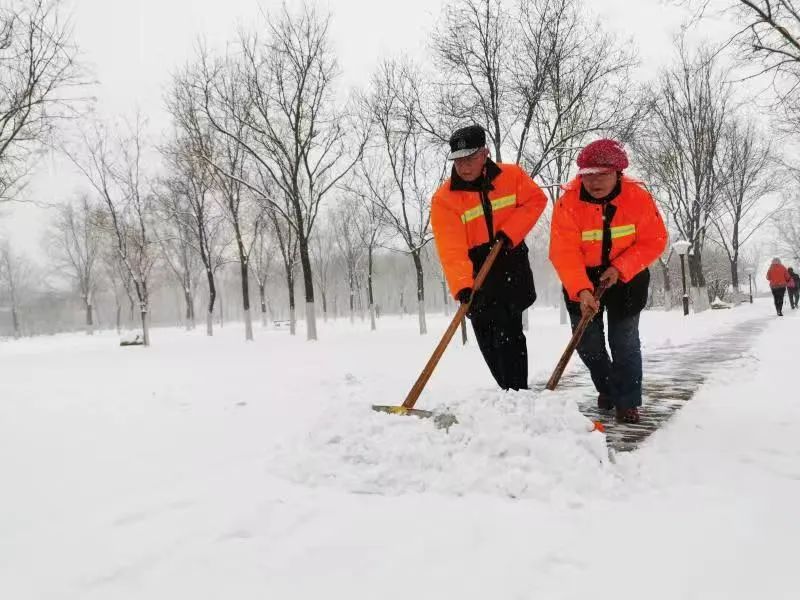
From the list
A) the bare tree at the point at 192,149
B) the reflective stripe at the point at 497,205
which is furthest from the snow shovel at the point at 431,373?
the bare tree at the point at 192,149

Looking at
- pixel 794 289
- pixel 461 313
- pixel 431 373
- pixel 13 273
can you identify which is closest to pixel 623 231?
pixel 461 313

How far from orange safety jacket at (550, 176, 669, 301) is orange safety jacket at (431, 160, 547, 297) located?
0.74 feet

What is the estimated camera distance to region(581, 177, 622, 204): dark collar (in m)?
3.19

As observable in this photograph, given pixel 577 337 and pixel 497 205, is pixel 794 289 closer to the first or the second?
pixel 577 337

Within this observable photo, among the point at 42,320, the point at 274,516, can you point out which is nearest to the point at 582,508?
the point at 274,516

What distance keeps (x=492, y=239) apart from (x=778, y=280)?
17.4 m

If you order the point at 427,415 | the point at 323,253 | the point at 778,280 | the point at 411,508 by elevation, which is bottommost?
the point at 411,508

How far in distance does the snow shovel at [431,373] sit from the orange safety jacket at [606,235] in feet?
1.53

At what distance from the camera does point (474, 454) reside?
2.23m

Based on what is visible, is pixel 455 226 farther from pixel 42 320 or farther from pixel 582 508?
pixel 42 320

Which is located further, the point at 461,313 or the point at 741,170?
the point at 741,170

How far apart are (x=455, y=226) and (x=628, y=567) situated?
93.9 inches

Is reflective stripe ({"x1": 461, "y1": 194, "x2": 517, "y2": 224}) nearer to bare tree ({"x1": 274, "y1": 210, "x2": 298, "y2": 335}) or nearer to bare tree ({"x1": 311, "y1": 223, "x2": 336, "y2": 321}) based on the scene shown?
bare tree ({"x1": 274, "y1": 210, "x2": 298, "y2": 335})

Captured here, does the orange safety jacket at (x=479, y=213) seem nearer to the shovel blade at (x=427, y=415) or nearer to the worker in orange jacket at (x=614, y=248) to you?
the worker in orange jacket at (x=614, y=248)
